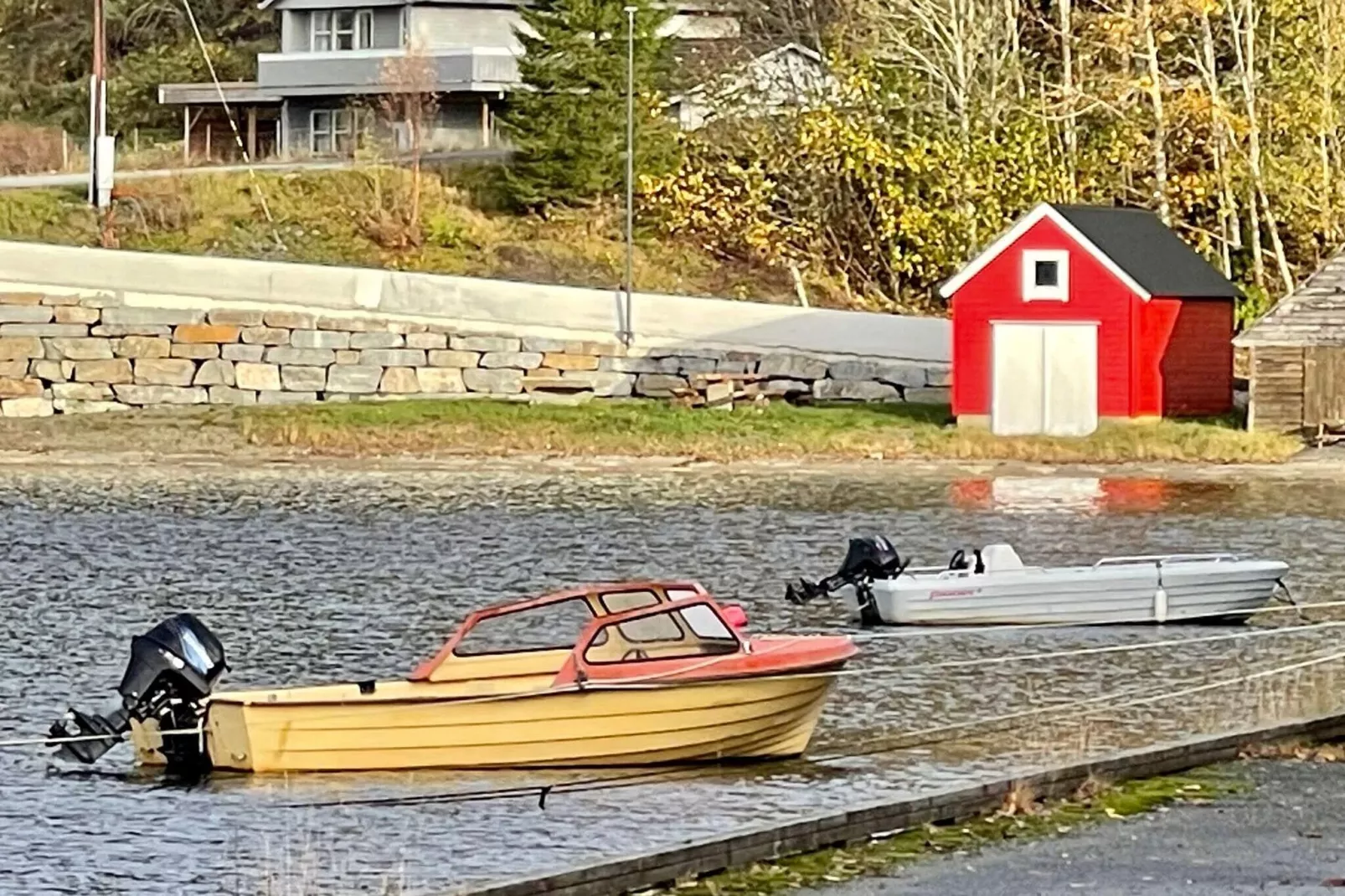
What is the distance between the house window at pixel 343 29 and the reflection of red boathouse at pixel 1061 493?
107ft

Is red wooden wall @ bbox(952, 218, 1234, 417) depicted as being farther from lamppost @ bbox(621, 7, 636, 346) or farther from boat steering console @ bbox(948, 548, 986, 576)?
boat steering console @ bbox(948, 548, 986, 576)

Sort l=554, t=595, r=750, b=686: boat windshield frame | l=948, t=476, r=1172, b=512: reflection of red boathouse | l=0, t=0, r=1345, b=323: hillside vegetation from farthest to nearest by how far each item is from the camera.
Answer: l=0, t=0, r=1345, b=323: hillside vegetation, l=948, t=476, r=1172, b=512: reflection of red boathouse, l=554, t=595, r=750, b=686: boat windshield frame

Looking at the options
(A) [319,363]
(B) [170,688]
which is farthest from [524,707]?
(A) [319,363]

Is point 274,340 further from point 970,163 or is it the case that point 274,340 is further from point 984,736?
point 984,736

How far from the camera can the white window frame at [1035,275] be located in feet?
149

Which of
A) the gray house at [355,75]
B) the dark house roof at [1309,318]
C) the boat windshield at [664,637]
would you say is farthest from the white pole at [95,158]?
the boat windshield at [664,637]

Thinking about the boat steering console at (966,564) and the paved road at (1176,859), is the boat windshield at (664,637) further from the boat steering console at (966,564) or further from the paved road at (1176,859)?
the boat steering console at (966,564)

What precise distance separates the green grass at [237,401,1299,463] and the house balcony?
61.7 feet

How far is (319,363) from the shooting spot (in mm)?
47438

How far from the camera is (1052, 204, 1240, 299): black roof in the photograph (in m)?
45.6

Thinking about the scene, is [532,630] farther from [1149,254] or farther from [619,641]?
[1149,254]

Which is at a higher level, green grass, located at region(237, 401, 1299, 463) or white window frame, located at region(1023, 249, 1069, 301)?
white window frame, located at region(1023, 249, 1069, 301)

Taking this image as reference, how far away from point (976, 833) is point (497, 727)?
12.0 feet

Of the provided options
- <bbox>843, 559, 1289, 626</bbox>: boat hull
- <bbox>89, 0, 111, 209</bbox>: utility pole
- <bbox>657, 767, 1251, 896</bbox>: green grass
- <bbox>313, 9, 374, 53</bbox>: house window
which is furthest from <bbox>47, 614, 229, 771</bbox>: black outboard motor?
<bbox>313, 9, 374, 53</bbox>: house window
